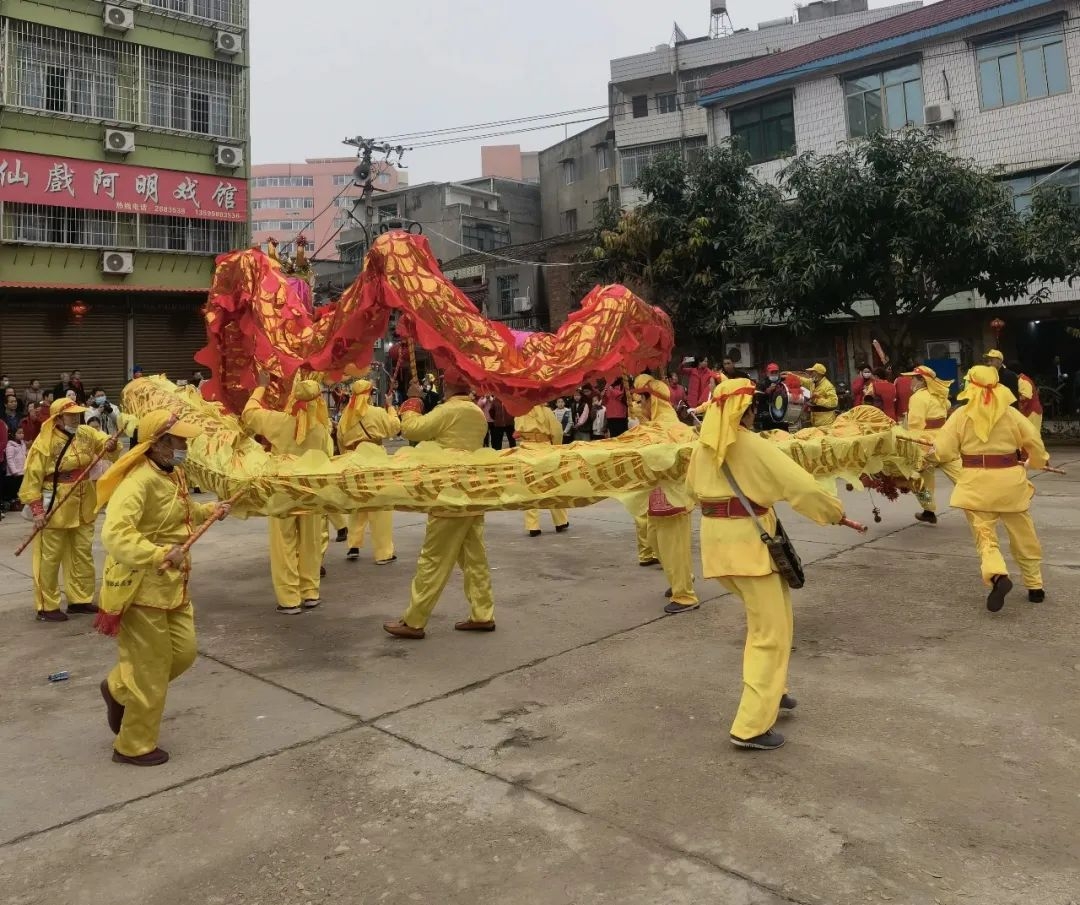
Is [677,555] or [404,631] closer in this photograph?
[404,631]

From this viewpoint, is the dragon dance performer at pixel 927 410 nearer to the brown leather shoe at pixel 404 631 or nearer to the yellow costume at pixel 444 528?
the yellow costume at pixel 444 528

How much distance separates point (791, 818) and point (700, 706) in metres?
1.02

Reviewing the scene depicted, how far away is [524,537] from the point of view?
8.23 metres

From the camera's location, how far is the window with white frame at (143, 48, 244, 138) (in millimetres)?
16594

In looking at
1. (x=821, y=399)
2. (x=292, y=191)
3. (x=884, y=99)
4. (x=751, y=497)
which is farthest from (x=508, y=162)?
(x=751, y=497)

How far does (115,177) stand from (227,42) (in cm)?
384

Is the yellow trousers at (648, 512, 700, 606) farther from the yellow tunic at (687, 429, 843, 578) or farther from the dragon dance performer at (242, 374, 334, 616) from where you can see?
the dragon dance performer at (242, 374, 334, 616)

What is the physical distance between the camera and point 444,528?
4902 mm

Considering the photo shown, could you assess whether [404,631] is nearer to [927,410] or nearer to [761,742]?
[761,742]

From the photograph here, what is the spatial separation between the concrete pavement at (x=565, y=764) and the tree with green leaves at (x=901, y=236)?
8.91 m

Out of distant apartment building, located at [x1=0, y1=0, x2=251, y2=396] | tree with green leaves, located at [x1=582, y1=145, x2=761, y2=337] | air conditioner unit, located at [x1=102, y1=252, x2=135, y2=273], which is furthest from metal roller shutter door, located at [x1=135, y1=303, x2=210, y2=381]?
tree with green leaves, located at [x1=582, y1=145, x2=761, y2=337]

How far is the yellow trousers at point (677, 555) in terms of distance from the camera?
538 centimetres

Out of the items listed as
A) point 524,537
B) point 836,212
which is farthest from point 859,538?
point 836,212

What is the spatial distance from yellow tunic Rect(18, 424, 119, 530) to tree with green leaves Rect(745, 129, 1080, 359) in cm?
1095
